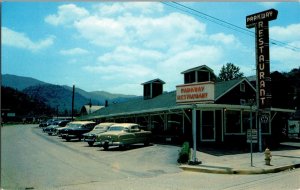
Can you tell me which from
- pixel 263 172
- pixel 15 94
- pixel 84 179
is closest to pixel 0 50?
pixel 84 179

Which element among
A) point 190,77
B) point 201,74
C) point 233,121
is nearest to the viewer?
point 233,121

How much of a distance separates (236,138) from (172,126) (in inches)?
201

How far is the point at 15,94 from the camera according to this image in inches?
6191

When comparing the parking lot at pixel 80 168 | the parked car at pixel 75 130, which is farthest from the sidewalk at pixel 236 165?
the parked car at pixel 75 130

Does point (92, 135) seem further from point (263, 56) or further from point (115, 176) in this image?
point (115, 176)

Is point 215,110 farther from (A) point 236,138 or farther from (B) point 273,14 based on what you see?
(B) point 273,14

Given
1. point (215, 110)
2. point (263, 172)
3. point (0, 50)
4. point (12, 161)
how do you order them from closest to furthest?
point (0, 50) < point (263, 172) < point (12, 161) < point (215, 110)

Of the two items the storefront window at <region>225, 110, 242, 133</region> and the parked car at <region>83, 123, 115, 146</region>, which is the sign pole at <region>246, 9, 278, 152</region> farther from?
the parked car at <region>83, 123, 115, 146</region>

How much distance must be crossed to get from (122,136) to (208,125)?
653 cm

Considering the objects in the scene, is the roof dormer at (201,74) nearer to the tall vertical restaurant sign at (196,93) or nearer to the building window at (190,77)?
the building window at (190,77)

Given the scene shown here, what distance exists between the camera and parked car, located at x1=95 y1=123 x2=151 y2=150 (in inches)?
936

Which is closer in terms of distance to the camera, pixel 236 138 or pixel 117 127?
pixel 117 127

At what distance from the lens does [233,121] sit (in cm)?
2753

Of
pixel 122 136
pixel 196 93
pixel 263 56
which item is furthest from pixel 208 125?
pixel 196 93
